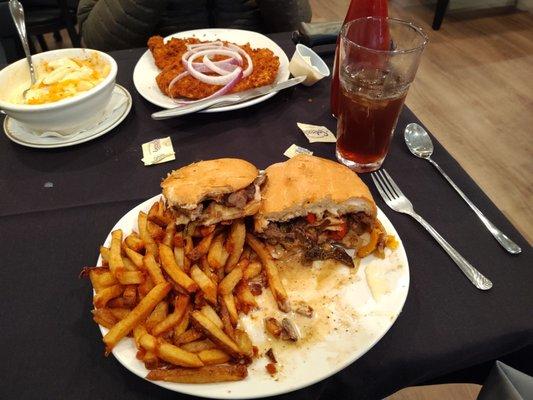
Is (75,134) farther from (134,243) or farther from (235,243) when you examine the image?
(235,243)

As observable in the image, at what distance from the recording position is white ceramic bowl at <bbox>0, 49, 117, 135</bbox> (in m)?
1.63

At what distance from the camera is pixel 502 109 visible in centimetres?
430

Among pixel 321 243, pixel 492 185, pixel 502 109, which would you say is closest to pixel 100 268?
pixel 321 243

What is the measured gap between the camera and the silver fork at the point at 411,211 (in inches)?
51.8

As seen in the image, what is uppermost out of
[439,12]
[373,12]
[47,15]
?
[373,12]

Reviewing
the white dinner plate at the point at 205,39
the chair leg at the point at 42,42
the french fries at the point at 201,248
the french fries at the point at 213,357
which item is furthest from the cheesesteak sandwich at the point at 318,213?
the chair leg at the point at 42,42

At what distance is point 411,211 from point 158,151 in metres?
1.09

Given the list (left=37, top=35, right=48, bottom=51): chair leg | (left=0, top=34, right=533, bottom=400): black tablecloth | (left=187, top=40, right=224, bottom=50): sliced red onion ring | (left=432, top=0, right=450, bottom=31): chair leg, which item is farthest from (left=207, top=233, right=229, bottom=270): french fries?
(left=432, top=0, right=450, bottom=31): chair leg

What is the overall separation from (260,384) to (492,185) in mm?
3148

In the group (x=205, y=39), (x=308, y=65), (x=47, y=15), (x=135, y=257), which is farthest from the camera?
(x=47, y=15)

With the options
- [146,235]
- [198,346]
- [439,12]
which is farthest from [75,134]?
[439,12]

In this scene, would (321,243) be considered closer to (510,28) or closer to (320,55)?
(320,55)

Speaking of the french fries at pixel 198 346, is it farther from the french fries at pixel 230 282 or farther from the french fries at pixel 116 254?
the french fries at pixel 116 254

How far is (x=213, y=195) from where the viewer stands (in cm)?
131
